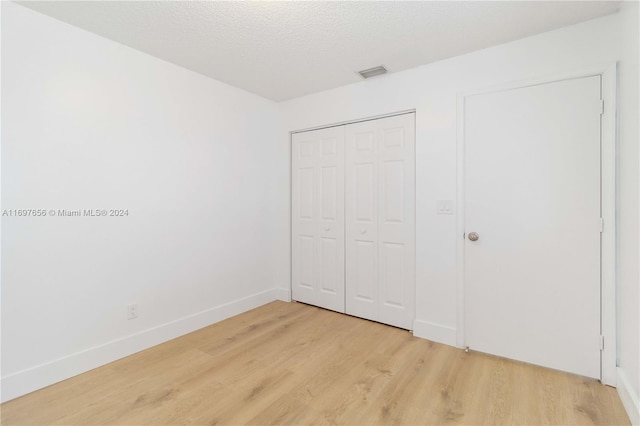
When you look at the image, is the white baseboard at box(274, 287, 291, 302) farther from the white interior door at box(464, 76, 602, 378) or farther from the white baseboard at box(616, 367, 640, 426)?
the white baseboard at box(616, 367, 640, 426)

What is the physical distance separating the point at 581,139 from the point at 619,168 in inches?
11.3

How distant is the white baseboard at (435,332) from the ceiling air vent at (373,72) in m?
2.34

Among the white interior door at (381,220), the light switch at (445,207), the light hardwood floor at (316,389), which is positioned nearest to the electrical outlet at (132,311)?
the light hardwood floor at (316,389)

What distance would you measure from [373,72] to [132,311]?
298 cm

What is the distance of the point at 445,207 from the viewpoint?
2.61m

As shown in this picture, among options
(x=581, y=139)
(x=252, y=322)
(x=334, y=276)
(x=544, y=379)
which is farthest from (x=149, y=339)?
(x=581, y=139)

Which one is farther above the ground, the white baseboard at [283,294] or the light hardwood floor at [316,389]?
the white baseboard at [283,294]

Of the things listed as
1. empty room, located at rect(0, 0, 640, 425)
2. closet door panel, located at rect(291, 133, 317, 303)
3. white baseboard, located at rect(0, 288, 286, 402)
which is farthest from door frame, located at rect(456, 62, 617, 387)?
white baseboard, located at rect(0, 288, 286, 402)

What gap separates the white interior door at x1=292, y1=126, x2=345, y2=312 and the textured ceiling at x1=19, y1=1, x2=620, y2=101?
0.91 meters

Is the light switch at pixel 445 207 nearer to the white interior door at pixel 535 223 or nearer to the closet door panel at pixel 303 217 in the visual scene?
the white interior door at pixel 535 223

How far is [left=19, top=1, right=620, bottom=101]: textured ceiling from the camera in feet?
6.31

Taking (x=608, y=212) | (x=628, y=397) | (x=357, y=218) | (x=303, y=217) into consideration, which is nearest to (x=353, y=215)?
(x=357, y=218)

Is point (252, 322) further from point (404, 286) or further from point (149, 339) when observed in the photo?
point (404, 286)

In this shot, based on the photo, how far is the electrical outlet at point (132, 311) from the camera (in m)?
2.44
